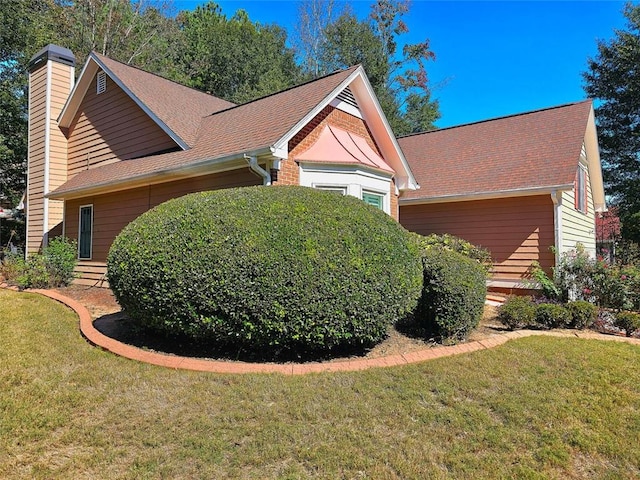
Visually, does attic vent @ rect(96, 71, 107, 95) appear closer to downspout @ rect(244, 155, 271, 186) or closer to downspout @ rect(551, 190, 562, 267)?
downspout @ rect(244, 155, 271, 186)

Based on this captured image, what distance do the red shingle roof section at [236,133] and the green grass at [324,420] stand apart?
4834mm

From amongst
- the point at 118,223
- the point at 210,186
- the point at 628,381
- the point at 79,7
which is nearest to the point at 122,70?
the point at 118,223

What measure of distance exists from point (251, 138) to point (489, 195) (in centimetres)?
671

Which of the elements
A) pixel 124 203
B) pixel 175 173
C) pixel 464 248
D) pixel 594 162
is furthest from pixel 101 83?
pixel 594 162

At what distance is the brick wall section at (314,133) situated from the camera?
8.65 meters

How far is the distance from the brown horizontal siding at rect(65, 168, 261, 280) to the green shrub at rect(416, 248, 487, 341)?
4193 millimetres

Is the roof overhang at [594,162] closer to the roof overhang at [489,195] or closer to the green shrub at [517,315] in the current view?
the roof overhang at [489,195]

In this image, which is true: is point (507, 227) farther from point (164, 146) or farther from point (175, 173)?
point (164, 146)

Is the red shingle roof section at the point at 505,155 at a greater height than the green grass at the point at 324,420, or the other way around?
the red shingle roof section at the point at 505,155

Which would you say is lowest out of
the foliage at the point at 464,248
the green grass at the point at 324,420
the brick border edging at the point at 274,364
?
the green grass at the point at 324,420

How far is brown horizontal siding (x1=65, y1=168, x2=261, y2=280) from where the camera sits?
8.97 metres

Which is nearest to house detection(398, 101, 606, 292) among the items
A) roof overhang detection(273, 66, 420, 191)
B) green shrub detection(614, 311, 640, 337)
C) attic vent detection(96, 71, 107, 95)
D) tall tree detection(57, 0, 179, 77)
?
roof overhang detection(273, 66, 420, 191)

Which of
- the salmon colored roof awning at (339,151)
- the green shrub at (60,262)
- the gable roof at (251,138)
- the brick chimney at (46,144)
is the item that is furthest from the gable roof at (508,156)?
the brick chimney at (46,144)

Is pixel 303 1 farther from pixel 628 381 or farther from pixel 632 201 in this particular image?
pixel 628 381
